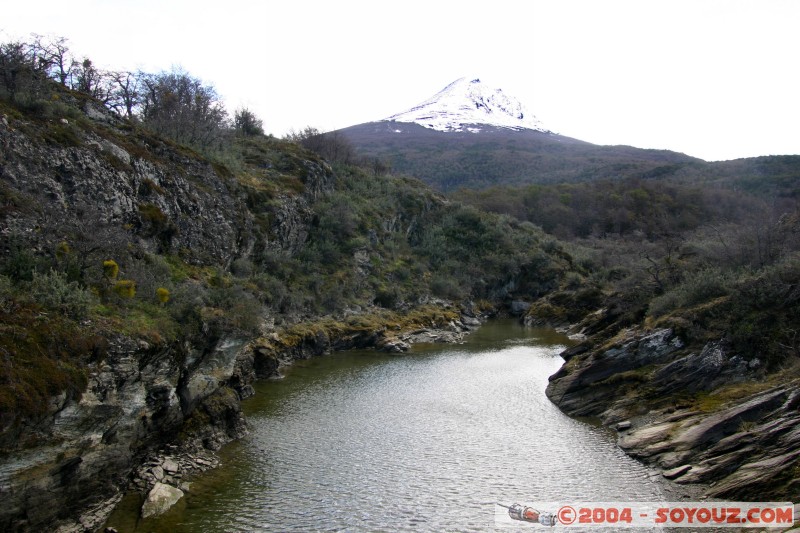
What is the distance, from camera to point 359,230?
61844 mm

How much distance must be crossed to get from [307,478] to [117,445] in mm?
6235

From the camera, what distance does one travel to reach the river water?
16.5m

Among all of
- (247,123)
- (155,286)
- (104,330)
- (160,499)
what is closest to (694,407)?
(160,499)

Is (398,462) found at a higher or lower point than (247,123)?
lower

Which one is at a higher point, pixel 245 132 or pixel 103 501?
pixel 245 132

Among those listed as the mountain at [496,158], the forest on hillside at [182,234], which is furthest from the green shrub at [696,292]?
the mountain at [496,158]

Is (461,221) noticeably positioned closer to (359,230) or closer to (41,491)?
(359,230)

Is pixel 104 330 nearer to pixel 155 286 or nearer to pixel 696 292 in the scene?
pixel 155 286

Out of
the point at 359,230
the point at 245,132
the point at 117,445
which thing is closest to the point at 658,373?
the point at 117,445

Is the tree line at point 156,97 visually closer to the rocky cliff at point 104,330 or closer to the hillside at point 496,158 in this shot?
the rocky cliff at point 104,330

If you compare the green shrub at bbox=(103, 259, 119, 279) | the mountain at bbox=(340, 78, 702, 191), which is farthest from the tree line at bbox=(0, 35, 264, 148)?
the mountain at bbox=(340, 78, 702, 191)

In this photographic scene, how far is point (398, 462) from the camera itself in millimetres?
20359

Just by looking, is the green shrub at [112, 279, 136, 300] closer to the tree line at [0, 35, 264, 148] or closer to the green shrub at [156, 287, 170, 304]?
the green shrub at [156, 287, 170, 304]

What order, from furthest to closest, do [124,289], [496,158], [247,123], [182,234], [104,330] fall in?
[496,158]
[247,123]
[182,234]
[124,289]
[104,330]
